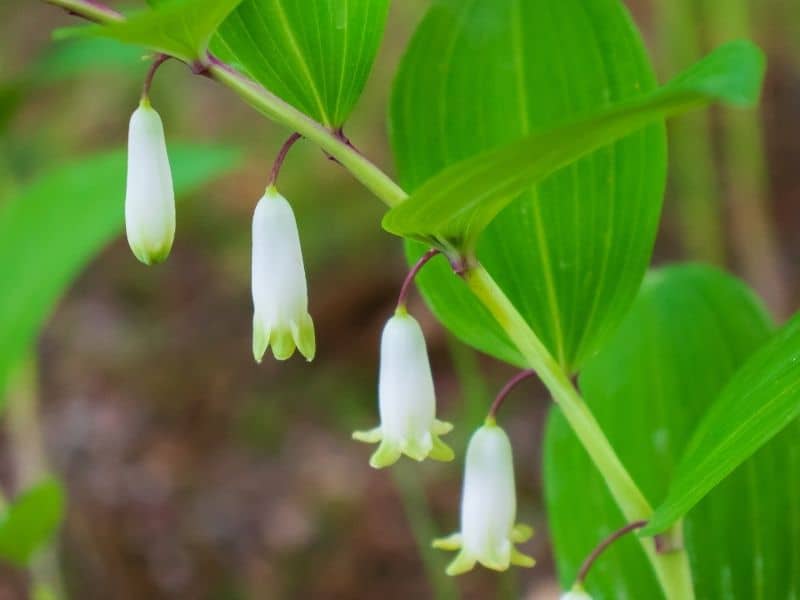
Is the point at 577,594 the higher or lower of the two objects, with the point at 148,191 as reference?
lower

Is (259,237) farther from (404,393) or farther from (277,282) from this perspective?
(404,393)

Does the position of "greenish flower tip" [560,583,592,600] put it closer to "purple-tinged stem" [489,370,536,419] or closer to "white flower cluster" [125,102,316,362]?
"purple-tinged stem" [489,370,536,419]

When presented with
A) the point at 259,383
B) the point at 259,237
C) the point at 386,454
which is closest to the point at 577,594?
the point at 386,454

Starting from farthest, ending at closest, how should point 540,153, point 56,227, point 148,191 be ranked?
1. point 56,227
2. point 148,191
3. point 540,153

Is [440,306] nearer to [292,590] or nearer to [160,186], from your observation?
[160,186]

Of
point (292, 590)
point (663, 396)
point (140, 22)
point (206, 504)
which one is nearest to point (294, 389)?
point (206, 504)

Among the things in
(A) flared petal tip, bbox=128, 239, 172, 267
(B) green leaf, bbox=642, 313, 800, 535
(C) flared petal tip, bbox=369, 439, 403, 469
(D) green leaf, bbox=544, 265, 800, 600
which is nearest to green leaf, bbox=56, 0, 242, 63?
(A) flared petal tip, bbox=128, 239, 172, 267
